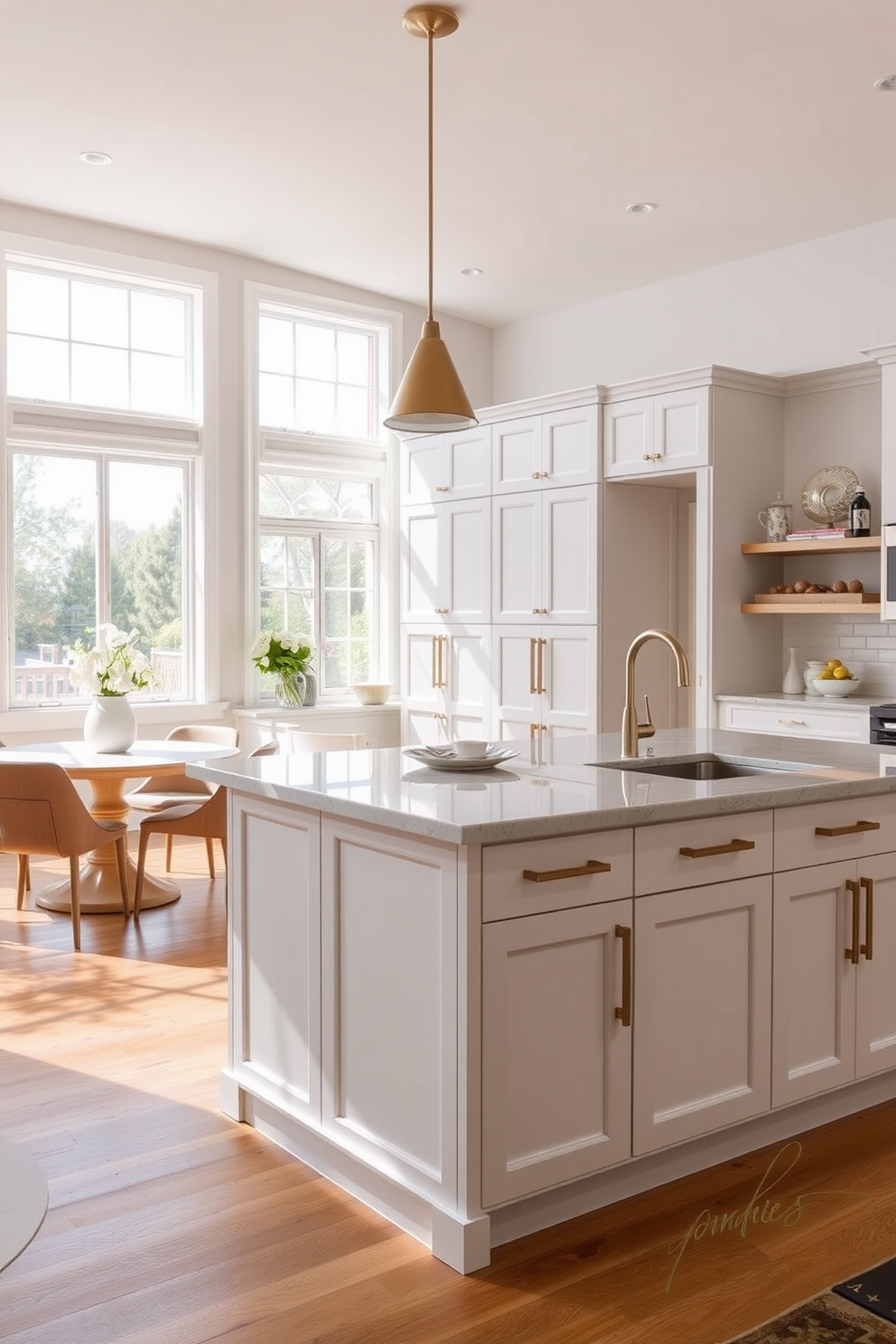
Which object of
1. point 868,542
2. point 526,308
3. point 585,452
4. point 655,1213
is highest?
point 526,308

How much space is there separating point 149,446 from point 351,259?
1.65 m

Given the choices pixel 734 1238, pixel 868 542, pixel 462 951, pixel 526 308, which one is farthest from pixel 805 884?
pixel 526 308

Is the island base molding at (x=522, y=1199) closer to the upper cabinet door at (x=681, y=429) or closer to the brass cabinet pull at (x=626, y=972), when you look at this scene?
the brass cabinet pull at (x=626, y=972)

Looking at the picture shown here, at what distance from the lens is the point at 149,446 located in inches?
271

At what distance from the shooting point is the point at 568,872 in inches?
88.7

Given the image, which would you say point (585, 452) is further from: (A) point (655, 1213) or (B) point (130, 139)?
(A) point (655, 1213)

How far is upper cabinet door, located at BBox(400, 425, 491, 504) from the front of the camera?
23.1 ft

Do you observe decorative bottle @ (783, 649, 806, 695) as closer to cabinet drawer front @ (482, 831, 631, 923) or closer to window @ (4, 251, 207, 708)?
window @ (4, 251, 207, 708)

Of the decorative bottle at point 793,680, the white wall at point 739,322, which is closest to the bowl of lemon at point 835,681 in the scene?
the decorative bottle at point 793,680

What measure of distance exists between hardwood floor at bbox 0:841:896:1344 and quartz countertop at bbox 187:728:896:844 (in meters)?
0.80

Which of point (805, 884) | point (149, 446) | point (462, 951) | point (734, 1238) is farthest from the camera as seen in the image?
point (149, 446)

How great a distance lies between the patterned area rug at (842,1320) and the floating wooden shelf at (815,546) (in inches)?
157

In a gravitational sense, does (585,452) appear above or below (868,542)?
above

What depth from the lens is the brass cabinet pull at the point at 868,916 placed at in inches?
111
